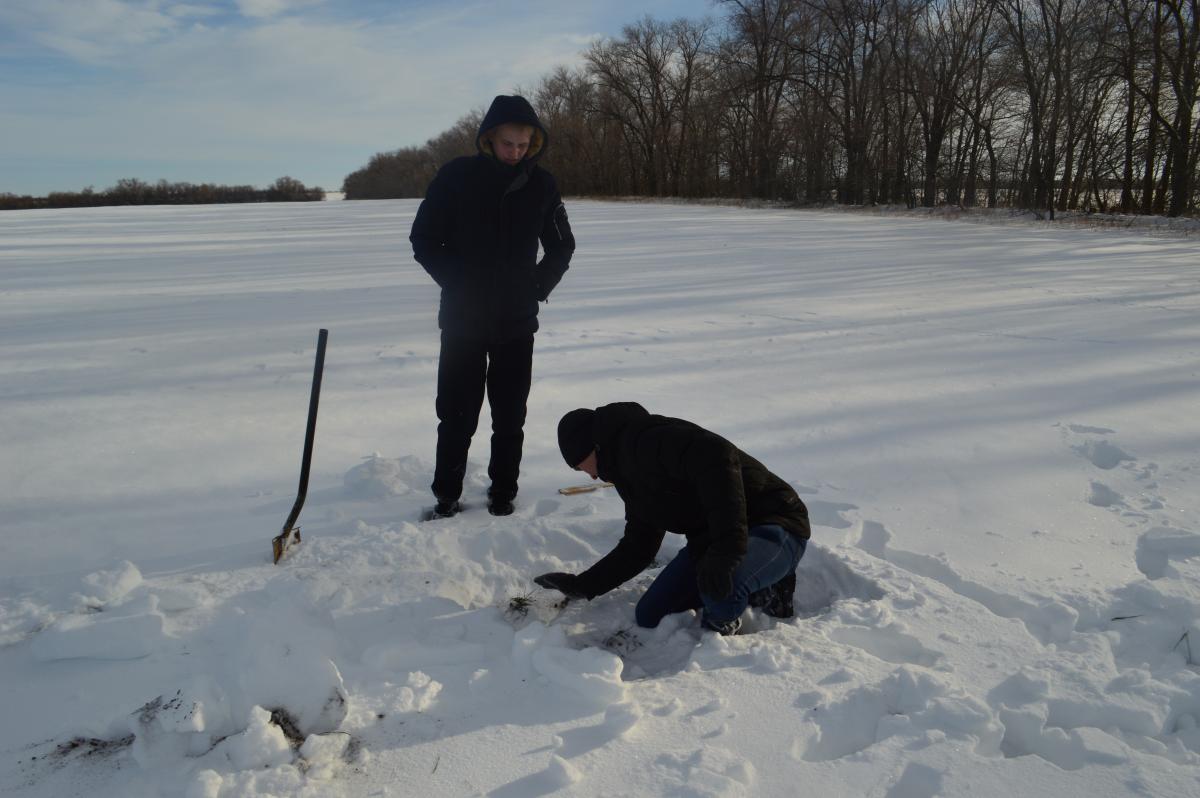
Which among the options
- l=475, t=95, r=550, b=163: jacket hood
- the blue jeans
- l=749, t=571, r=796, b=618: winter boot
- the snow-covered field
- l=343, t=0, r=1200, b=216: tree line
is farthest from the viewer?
l=343, t=0, r=1200, b=216: tree line

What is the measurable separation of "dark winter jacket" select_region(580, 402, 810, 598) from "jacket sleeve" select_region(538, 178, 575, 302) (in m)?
0.93

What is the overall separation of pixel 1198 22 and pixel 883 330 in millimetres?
16783

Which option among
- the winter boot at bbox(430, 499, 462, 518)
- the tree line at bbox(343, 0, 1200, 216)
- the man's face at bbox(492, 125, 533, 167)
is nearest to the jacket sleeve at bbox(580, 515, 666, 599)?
the winter boot at bbox(430, 499, 462, 518)

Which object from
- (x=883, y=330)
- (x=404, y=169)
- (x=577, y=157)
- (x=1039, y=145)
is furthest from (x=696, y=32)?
(x=883, y=330)

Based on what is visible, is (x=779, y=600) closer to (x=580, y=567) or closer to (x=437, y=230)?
(x=580, y=567)

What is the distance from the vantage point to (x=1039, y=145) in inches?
852

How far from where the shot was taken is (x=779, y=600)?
2486 mm

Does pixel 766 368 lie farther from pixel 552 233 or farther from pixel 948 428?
pixel 552 233

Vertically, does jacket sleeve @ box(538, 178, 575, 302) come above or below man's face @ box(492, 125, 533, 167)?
below

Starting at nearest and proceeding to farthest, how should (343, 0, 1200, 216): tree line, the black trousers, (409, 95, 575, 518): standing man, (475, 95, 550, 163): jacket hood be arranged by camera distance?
(475, 95, 550, 163): jacket hood → (409, 95, 575, 518): standing man → the black trousers → (343, 0, 1200, 216): tree line

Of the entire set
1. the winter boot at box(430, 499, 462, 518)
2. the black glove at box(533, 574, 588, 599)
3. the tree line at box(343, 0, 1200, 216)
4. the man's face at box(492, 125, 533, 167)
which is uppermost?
the tree line at box(343, 0, 1200, 216)

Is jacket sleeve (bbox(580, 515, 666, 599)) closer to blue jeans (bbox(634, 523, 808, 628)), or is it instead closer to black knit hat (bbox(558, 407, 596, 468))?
blue jeans (bbox(634, 523, 808, 628))

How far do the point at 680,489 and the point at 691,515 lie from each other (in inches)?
3.7

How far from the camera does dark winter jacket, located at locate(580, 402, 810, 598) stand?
214cm
